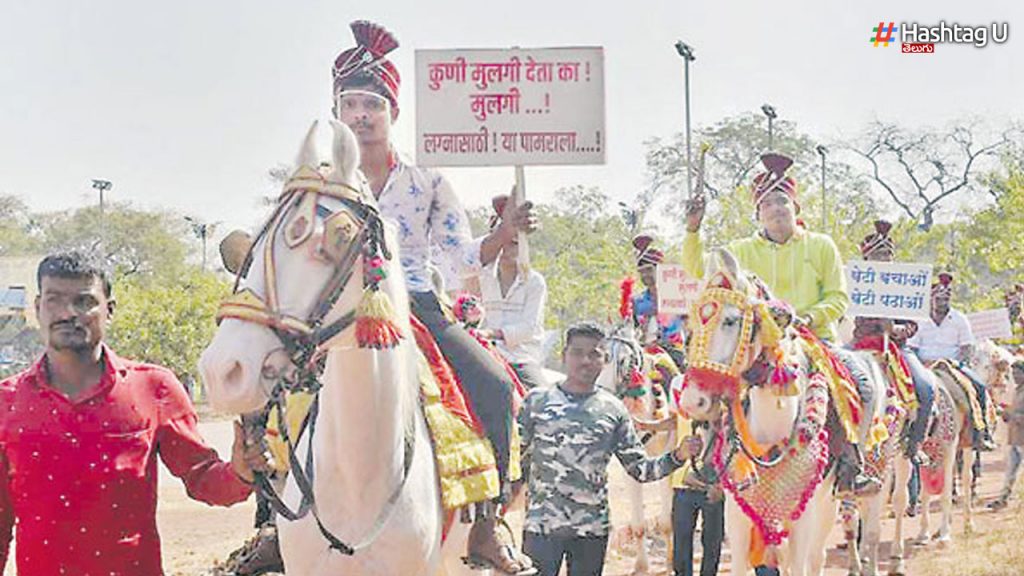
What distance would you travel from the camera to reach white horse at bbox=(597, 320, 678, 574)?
10.9 metres

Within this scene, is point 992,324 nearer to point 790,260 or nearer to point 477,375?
point 790,260

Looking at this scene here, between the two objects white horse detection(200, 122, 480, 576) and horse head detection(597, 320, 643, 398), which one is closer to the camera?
white horse detection(200, 122, 480, 576)

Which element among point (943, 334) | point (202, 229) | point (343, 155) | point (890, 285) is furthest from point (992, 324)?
point (202, 229)

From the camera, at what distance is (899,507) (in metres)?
12.4

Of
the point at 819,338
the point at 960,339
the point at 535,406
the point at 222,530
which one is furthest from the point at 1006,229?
the point at 535,406

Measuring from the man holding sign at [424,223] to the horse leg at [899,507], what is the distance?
6.93 m

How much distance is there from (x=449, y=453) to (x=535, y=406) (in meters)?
1.84

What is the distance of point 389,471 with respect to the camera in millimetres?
4934

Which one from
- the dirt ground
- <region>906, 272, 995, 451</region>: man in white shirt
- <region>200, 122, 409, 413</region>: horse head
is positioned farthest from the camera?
<region>906, 272, 995, 451</region>: man in white shirt

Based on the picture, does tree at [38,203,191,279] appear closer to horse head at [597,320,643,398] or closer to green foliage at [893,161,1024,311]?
green foliage at [893,161,1024,311]

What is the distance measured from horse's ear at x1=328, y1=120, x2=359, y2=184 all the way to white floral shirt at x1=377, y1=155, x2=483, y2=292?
131 centimetres

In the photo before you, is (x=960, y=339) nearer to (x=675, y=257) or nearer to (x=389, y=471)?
(x=389, y=471)

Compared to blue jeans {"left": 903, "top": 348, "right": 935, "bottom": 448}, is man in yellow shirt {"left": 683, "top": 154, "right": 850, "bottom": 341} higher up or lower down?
higher up

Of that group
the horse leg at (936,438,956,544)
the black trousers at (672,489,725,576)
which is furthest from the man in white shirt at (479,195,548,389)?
the horse leg at (936,438,956,544)
